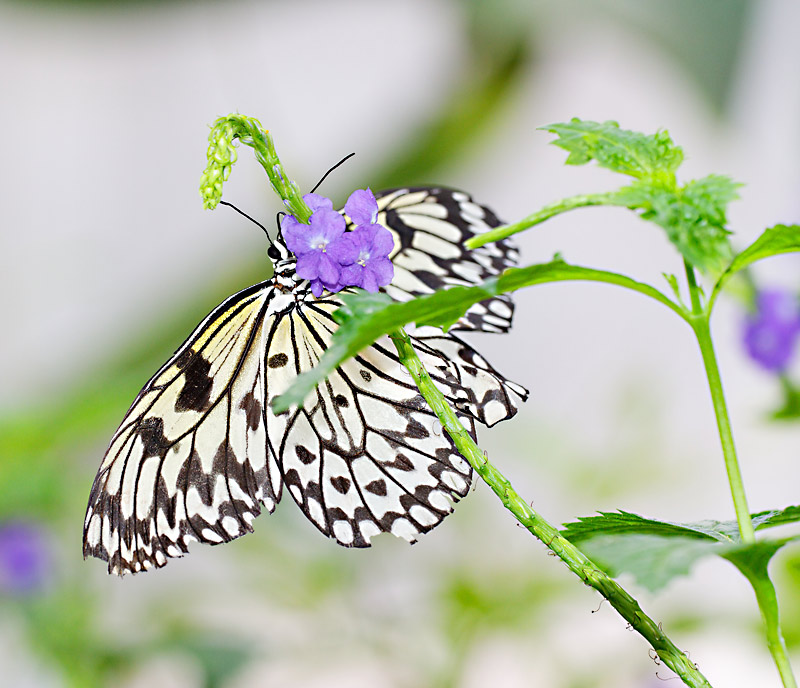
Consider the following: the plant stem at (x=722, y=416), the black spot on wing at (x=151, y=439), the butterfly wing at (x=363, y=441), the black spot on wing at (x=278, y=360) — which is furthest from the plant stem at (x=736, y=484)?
the black spot on wing at (x=151, y=439)

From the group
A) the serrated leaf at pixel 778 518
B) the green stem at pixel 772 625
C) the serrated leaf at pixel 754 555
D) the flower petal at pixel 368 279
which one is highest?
the flower petal at pixel 368 279

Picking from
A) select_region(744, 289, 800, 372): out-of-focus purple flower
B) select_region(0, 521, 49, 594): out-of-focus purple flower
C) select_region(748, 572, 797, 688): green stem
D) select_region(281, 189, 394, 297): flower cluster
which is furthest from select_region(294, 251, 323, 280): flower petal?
select_region(0, 521, 49, 594): out-of-focus purple flower

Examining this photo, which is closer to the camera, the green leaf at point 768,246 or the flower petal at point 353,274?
the green leaf at point 768,246

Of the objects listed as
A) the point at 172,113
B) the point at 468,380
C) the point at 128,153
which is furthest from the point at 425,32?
the point at 468,380

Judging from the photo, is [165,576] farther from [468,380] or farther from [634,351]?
[468,380]

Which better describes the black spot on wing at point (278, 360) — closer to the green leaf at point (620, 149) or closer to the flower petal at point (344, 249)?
the flower petal at point (344, 249)

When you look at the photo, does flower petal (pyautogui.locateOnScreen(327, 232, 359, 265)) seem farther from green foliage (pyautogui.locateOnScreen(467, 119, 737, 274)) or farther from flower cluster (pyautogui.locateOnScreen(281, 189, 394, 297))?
green foliage (pyautogui.locateOnScreen(467, 119, 737, 274))

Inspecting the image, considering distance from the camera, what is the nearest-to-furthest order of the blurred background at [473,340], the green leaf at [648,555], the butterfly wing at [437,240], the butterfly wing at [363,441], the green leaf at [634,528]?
the green leaf at [648,555], the green leaf at [634,528], the butterfly wing at [363,441], the butterfly wing at [437,240], the blurred background at [473,340]

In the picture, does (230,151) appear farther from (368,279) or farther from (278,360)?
(278,360)
